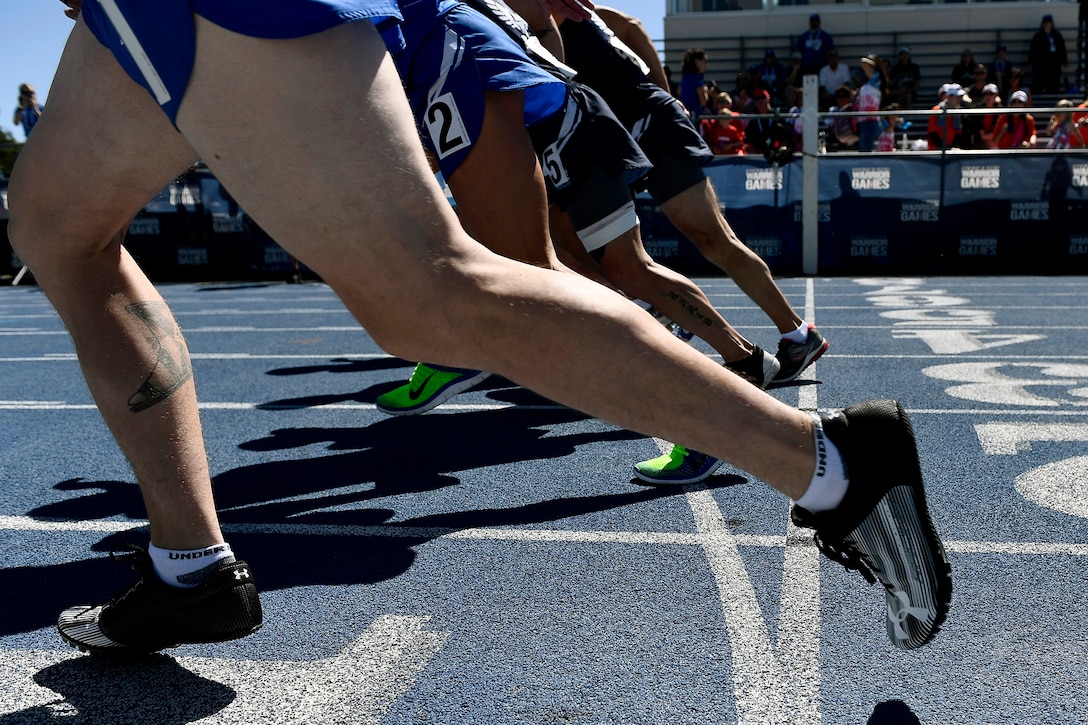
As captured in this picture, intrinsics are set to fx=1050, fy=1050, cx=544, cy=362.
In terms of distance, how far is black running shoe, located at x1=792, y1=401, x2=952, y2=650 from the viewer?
1705mm

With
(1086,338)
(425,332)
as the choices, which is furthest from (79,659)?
(1086,338)

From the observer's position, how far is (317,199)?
5.10 feet

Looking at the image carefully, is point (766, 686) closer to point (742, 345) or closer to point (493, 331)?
point (493, 331)

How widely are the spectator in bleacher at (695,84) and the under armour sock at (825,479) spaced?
13617mm

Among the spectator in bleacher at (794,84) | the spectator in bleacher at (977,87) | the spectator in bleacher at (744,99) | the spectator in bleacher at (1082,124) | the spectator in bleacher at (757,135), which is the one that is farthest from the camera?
the spectator in bleacher at (794,84)

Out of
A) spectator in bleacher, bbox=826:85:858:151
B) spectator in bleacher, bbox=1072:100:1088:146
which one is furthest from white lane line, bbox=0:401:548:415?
spectator in bleacher, bbox=1072:100:1088:146

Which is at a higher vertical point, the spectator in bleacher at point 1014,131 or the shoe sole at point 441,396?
the spectator in bleacher at point 1014,131

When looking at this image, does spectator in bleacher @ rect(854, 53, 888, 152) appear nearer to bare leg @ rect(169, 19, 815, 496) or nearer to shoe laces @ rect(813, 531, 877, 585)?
shoe laces @ rect(813, 531, 877, 585)

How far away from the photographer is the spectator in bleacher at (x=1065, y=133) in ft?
44.2

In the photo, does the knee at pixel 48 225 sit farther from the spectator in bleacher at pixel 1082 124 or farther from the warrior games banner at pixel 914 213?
the spectator in bleacher at pixel 1082 124

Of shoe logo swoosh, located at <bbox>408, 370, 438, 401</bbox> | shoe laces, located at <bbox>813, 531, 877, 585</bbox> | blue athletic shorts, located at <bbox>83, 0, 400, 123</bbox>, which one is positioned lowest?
shoe logo swoosh, located at <bbox>408, 370, 438, 401</bbox>

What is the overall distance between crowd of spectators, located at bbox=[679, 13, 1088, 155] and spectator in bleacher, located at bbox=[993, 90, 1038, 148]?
0.01 m

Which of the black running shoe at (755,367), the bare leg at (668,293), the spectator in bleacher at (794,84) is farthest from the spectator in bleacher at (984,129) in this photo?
the bare leg at (668,293)

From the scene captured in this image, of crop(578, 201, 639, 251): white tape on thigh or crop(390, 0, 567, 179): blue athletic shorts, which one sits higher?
crop(390, 0, 567, 179): blue athletic shorts
